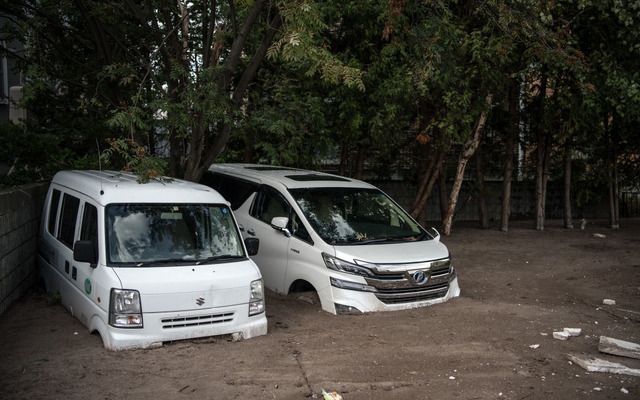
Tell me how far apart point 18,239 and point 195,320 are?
3.39 m

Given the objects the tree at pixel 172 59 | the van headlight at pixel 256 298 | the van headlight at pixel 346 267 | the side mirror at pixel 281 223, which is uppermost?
the tree at pixel 172 59

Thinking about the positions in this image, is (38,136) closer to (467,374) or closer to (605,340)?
(467,374)

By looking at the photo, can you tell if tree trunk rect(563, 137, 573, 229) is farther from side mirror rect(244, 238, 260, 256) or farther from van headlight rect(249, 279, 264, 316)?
van headlight rect(249, 279, 264, 316)

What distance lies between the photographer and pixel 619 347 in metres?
6.38

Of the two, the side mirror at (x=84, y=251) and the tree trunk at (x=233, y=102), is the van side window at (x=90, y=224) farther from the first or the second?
the tree trunk at (x=233, y=102)

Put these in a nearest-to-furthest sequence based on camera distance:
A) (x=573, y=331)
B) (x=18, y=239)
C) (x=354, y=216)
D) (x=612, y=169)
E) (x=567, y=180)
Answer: (x=573, y=331)
(x=18, y=239)
(x=354, y=216)
(x=567, y=180)
(x=612, y=169)

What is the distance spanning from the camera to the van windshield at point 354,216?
27.3ft

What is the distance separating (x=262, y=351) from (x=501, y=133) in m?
12.0

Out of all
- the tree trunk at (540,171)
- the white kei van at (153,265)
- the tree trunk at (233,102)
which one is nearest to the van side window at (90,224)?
the white kei van at (153,265)

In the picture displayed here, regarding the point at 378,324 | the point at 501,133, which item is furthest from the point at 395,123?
the point at 378,324

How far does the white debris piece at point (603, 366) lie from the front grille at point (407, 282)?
2.26 m

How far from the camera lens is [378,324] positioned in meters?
7.36

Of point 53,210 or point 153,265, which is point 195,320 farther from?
point 53,210

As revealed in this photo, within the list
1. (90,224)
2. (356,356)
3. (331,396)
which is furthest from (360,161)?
(331,396)
